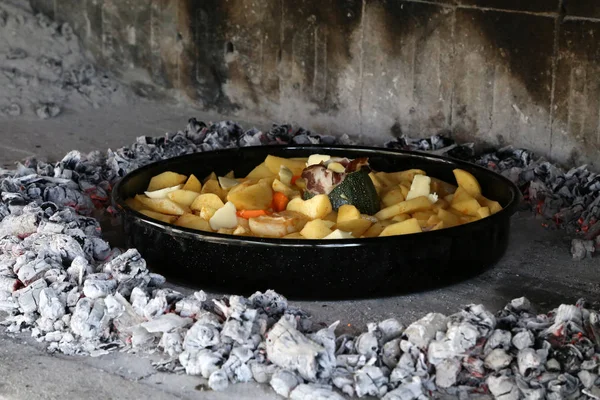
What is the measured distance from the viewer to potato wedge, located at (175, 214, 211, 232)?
152 inches

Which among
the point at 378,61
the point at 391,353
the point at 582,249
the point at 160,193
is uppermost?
the point at 378,61

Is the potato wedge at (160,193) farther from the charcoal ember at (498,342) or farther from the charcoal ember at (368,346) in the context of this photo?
the charcoal ember at (498,342)

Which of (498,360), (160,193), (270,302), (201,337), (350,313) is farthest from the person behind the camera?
(160,193)

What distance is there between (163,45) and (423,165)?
2.71 m

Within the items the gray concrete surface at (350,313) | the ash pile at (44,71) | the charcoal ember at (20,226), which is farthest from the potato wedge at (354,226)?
the ash pile at (44,71)

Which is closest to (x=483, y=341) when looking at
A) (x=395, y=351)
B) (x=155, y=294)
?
(x=395, y=351)

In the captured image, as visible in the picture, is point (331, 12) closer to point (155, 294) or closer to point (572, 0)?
point (572, 0)

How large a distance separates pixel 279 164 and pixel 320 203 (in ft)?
2.05

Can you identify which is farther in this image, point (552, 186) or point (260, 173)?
point (552, 186)

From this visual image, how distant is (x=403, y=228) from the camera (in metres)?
3.71

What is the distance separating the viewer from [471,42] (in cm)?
514

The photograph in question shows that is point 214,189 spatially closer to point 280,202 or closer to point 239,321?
point 280,202

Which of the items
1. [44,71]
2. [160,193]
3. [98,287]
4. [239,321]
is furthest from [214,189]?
[44,71]

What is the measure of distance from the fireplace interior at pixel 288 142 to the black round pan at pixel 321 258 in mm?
66
